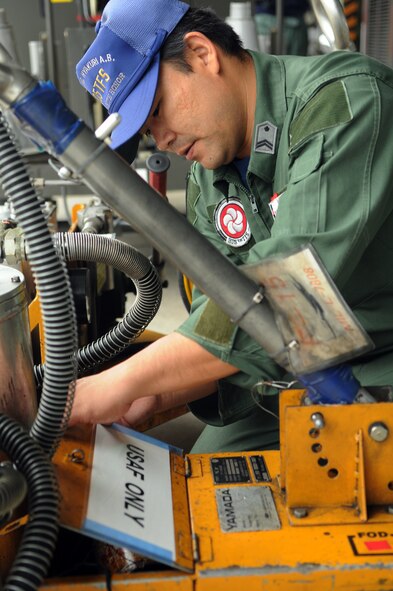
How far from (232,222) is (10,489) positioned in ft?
2.73

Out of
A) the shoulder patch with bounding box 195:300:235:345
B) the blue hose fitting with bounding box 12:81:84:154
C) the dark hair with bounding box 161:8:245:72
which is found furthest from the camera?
the dark hair with bounding box 161:8:245:72

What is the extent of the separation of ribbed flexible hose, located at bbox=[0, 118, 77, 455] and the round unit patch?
2.25 feet

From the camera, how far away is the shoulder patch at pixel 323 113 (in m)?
1.11

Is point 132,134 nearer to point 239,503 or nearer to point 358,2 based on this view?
point 239,503

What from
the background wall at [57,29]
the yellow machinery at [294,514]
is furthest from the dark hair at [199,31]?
the background wall at [57,29]

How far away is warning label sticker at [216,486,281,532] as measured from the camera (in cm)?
95

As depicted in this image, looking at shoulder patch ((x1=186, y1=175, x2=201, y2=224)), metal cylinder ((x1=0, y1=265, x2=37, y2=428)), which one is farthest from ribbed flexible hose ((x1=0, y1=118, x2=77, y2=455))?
shoulder patch ((x1=186, y1=175, x2=201, y2=224))

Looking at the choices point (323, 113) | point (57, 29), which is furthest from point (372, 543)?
point (57, 29)

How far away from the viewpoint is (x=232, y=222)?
1487 mm

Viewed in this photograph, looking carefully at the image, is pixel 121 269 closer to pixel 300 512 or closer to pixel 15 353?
pixel 15 353

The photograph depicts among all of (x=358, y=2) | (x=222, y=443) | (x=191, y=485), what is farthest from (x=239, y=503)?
(x=358, y=2)

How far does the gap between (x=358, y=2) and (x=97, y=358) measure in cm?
519

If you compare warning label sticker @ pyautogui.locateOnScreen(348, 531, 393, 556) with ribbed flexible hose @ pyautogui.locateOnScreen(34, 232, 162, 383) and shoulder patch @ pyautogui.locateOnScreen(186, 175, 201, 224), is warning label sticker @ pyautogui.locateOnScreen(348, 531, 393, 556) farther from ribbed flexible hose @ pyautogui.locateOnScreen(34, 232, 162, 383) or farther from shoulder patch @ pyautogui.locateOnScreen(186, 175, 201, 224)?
shoulder patch @ pyautogui.locateOnScreen(186, 175, 201, 224)

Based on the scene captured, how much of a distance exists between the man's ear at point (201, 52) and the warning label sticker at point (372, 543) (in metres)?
0.79
